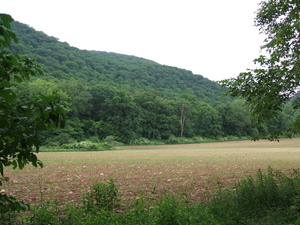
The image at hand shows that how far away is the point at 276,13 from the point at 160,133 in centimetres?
6764

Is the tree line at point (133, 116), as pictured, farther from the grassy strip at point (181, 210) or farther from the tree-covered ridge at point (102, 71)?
the grassy strip at point (181, 210)

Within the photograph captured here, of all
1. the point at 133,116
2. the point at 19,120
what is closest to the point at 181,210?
the point at 19,120

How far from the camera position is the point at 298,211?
14.5 feet

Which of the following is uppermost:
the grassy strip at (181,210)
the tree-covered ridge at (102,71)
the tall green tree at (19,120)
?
the tree-covered ridge at (102,71)

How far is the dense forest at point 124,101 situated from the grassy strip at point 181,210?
36019mm

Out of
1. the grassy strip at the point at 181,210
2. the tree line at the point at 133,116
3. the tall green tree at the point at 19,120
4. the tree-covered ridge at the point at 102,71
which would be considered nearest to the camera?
the tall green tree at the point at 19,120

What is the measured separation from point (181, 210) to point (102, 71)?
109 m

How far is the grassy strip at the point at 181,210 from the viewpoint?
3516mm

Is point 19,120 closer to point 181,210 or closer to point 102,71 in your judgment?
point 181,210

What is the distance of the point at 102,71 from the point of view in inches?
4299

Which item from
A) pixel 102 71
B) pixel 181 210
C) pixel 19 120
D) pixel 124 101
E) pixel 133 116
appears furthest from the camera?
pixel 102 71

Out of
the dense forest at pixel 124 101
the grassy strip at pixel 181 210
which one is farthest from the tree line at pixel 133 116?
the grassy strip at pixel 181 210

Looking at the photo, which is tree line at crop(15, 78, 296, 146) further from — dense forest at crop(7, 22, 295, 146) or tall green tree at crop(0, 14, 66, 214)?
tall green tree at crop(0, 14, 66, 214)

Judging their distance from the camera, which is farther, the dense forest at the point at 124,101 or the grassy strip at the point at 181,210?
the dense forest at the point at 124,101
